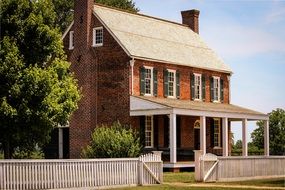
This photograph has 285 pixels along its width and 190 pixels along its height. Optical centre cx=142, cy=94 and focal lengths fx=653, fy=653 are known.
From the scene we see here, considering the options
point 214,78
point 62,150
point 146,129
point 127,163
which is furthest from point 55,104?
point 214,78

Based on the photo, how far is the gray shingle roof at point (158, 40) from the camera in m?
41.3

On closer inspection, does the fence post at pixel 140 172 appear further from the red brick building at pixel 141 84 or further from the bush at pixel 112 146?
the red brick building at pixel 141 84

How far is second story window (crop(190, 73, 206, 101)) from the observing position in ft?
147

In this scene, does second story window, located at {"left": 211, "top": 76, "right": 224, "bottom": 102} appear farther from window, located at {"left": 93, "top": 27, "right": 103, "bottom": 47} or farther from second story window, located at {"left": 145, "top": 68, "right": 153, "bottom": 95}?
window, located at {"left": 93, "top": 27, "right": 103, "bottom": 47}

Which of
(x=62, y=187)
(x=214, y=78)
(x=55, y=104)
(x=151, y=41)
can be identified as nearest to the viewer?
(x=62, y=187)

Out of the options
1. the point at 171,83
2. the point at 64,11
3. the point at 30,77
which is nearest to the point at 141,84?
the point at 171,83

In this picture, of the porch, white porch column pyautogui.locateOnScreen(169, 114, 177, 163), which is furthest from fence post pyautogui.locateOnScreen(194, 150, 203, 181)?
the porch

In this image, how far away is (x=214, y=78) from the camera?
47.5m

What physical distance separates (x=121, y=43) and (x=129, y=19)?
14.9ft

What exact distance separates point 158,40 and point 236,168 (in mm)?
17028

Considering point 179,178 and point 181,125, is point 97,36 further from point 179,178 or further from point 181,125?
point 179,178

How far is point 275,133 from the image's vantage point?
2721 inches

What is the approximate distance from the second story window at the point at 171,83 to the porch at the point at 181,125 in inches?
32.9

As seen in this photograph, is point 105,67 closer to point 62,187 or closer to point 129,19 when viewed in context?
point 129,19
